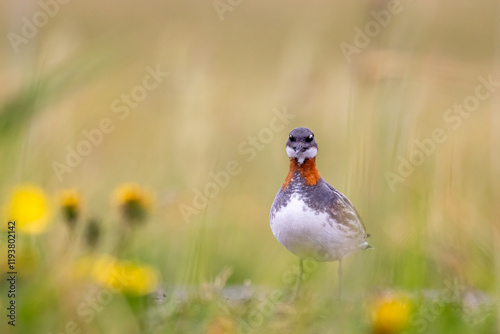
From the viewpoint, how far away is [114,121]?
1019 cm

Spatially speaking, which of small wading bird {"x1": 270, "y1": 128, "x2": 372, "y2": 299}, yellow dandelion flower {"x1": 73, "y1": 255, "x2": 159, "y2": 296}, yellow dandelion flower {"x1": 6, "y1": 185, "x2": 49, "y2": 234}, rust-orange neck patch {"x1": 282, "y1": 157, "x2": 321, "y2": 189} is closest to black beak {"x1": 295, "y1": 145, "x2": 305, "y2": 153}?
small wading bird {"x1": 270, "y1": 128, "x2": 372, "y2": 299}

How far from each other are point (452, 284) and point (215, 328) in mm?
1029

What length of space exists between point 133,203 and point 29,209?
378 millimetres

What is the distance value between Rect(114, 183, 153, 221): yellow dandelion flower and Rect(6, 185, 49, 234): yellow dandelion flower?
272 millimetres

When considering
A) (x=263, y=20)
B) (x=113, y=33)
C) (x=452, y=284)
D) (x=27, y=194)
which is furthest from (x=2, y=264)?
(x=263, y=20)

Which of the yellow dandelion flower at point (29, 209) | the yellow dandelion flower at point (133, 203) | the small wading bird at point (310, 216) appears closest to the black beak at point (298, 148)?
the small wading bird at point (310, 216)

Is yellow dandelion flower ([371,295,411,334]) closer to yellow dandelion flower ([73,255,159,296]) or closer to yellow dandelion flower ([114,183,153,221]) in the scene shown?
yellow dandelion flower ([73,255,159,296])

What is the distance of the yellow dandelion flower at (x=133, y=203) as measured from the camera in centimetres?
248

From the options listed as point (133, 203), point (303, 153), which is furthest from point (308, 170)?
point (133, 203)

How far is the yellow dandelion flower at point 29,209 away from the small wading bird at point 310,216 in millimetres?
778

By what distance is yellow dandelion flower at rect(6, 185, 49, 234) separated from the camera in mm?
Result: 2480

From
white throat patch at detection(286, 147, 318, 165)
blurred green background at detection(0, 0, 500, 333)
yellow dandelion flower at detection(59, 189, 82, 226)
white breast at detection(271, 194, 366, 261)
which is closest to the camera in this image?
blurred green background at detection(0, 0, 500, 333)

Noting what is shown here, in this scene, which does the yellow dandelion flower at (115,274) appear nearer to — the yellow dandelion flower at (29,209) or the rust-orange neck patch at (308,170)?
the yellow dandelion flower at (29,209)

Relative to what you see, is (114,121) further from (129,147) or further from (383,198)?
(383,198)
